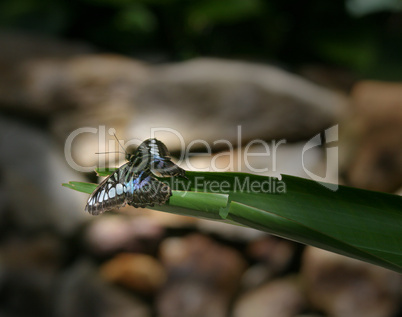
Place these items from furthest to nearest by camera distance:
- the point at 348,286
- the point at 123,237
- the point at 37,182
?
the point at 37,182 → the point at 123,237 → the point at 348,286

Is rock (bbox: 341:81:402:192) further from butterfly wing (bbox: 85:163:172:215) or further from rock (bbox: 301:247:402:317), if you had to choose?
butterfly wing (bbox: 85:163:172:215)

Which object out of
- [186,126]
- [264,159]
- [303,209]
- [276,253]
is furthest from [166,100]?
[303,209]

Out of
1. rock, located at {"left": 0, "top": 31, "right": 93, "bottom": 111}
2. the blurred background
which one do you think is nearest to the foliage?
the blurred background

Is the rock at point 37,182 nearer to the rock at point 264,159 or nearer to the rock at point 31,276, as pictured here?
the rock at point 31,276

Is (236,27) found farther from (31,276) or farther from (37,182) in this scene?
(31,276)

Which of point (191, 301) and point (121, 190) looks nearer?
point (121, 190)

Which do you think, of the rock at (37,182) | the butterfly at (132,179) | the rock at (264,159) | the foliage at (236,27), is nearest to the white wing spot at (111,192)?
the butterfly at (132,179)
